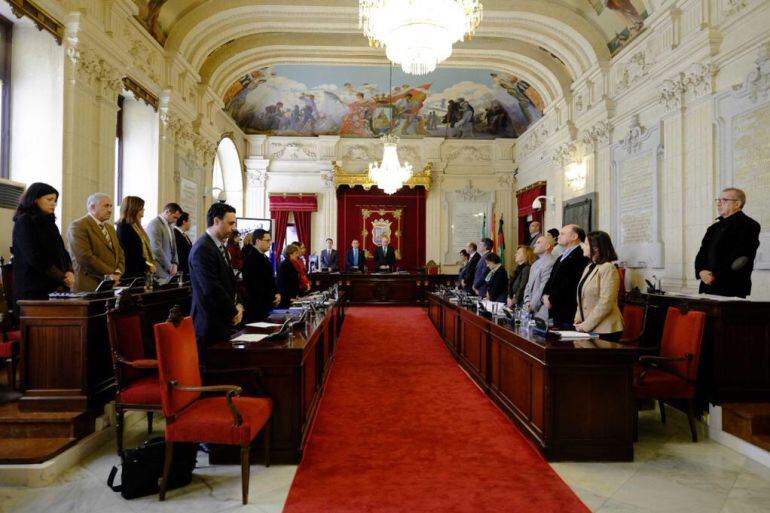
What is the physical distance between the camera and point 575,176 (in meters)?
10.1

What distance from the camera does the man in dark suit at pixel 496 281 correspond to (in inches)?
280

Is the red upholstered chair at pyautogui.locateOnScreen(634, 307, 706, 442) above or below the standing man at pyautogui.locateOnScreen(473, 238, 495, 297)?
below

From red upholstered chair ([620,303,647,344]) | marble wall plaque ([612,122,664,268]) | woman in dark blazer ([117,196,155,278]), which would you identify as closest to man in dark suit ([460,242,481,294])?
marble wall plaque ([612,122,664,268])

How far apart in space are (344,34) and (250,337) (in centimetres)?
814

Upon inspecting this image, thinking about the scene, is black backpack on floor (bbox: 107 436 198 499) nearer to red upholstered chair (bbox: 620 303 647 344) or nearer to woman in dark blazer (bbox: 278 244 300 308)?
woman in dark blazer (bbox: 278 244 300 308)

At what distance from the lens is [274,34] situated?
10.1m

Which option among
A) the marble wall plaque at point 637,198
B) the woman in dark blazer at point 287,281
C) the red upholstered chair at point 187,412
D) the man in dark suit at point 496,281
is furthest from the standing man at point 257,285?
the marble wall plaque at point 637,198

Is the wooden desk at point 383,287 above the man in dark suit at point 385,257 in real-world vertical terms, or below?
below

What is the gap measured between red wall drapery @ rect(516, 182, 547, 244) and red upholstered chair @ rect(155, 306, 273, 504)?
1062 centimetres

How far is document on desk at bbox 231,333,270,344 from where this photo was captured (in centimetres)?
346

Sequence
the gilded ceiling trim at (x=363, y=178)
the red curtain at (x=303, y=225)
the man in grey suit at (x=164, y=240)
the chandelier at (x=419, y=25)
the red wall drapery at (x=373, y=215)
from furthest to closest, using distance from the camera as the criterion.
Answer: the red wall drapery at (x=373, y=215), the red curtain at (x=303, y=225), the gilded ceiling trim at (x=363, y=178), the man in grey suit at (x=164, y=240), the chandelier at (x=419, y=25)

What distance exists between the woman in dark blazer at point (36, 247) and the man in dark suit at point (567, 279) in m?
3.97

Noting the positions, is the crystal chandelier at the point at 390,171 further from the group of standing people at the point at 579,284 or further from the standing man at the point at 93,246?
the standing man at the point at 93,246

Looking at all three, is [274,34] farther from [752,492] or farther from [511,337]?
[752,492]
